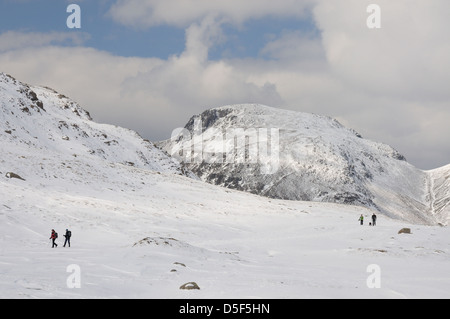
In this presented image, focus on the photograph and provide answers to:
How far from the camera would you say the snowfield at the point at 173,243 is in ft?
55.8

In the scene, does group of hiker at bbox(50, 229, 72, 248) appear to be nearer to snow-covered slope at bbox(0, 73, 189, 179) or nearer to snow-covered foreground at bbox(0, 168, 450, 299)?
snow-covered foreground at bbox(0, 168, 450, 299)

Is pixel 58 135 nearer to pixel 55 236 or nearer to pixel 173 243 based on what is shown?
pixel 55 236

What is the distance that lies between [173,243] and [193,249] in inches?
50.4

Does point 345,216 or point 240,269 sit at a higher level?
Result: point 345,216

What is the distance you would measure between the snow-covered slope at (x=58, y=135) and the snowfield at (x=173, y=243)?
1171 millimetres

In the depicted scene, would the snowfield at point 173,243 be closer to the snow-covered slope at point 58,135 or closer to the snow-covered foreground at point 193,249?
the snow-covered foreground at point 193,249

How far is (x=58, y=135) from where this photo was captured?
300ft

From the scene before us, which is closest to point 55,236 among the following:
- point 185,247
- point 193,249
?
point 185,247

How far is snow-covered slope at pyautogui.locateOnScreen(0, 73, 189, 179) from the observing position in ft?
248

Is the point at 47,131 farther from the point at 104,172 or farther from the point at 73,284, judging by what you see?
the point at 73,284

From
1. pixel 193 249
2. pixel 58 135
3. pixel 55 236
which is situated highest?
pixel 58 135
